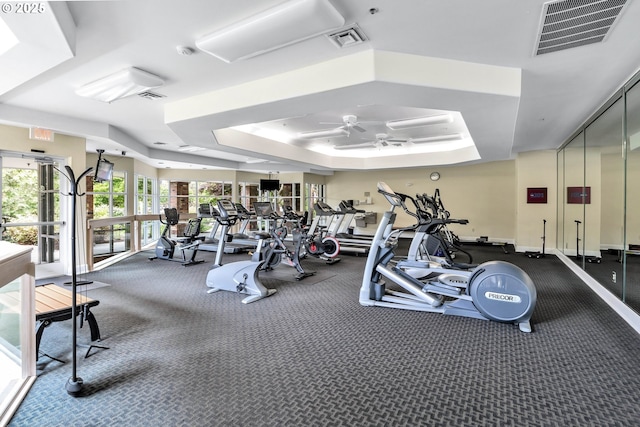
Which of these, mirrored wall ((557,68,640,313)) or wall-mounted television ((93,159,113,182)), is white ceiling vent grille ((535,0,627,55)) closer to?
mirrored wall ((557,68,640,313))

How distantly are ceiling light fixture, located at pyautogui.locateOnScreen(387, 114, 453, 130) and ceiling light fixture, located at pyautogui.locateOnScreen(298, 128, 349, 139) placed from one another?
1.01 metres

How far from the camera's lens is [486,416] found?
2045 mm

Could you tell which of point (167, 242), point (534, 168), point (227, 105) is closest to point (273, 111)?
point (227, 105)

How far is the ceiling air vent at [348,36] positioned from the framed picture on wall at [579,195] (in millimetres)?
5641

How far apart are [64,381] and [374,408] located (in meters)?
2.27

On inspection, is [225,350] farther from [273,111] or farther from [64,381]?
[273,111]

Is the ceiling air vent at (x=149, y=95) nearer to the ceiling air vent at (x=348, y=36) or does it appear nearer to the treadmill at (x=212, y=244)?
the ceiling air vent at (x=348, y=36)

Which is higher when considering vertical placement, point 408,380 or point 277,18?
point 277,18

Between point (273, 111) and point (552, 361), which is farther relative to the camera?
point (273, 111)

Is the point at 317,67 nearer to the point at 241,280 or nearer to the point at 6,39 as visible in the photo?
the point at 6,39

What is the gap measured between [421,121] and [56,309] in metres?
6.15

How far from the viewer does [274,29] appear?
2.59 metres

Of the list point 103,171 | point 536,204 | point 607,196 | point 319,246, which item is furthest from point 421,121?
point 103,171

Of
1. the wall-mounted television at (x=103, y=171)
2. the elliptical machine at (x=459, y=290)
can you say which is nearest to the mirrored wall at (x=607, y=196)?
the elliptical machine at (x=459, y=290)
